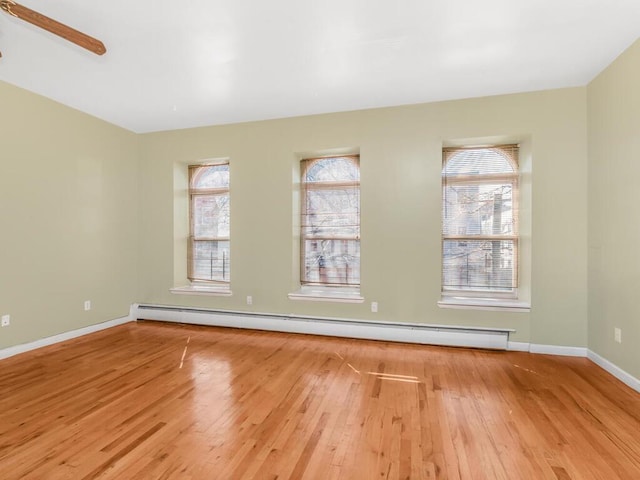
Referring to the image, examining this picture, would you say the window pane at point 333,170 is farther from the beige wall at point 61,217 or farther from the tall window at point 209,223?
the beige wall at point 61,217

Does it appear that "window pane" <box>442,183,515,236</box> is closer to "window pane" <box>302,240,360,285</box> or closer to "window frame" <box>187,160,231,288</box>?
"window pane" <box>302,240,360,285</box>

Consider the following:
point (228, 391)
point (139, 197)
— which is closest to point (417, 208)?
point (228, 391)

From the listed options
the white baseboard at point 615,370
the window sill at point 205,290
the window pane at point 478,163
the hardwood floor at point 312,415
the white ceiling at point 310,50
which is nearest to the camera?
the hardwood floor at point 312,415

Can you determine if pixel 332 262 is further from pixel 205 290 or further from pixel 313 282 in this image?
pixel 205 290

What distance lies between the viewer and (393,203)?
387cm

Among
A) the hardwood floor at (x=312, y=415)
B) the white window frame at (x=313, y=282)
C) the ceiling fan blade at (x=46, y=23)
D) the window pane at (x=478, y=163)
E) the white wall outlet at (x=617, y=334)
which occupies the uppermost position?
the ceiling fan blade at (x=46, y=23)

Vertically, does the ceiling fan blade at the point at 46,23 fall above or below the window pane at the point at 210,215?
above

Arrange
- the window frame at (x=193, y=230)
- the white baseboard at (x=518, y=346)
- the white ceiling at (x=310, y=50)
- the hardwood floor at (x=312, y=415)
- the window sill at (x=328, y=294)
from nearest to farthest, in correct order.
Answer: the hardwood floor at (x=312, y=415) → the white ceiling at (x=310, y=50) → the white baseboard at (x=518, y=346) → the window sill at (x=328, y=294) → the window frame at (x=193, y=230)

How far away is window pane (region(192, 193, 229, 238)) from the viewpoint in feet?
15.6

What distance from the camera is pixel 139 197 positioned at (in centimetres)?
491

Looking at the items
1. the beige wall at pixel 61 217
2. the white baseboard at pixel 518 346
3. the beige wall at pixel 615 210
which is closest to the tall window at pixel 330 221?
the white baseboard at pixel 518 346

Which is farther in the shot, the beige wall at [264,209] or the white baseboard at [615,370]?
the beige wall at [264,209]

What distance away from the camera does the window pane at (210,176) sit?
189 inches

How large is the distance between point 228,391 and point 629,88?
418cm
